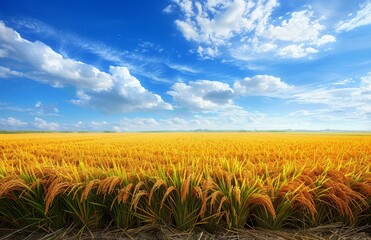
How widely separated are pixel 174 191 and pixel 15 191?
1.79m

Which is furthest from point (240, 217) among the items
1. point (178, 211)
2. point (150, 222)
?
point (150, 222)

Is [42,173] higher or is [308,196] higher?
[42,173]

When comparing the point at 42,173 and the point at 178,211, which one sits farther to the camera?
the point at 42,173

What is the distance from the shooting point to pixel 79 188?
253 cm

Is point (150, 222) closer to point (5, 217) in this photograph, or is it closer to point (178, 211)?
point (178, 211)

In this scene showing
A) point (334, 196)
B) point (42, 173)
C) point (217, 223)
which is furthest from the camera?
point (42, 173)

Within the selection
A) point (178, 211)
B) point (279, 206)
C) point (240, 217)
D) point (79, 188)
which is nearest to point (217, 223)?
point (240, 217)

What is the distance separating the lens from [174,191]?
2.62 meters

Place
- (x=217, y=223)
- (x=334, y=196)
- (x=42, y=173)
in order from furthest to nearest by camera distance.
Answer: (x=42, y=173) → (x=334, y=196) → (x=217, y=223)

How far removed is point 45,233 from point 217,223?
1778mm

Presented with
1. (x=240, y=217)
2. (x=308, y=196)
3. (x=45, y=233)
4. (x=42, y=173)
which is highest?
(x=42, y=173)

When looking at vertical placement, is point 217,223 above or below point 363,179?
below

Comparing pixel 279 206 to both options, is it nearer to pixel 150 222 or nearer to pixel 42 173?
pixel 150 222

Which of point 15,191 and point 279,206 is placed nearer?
point 279,206
